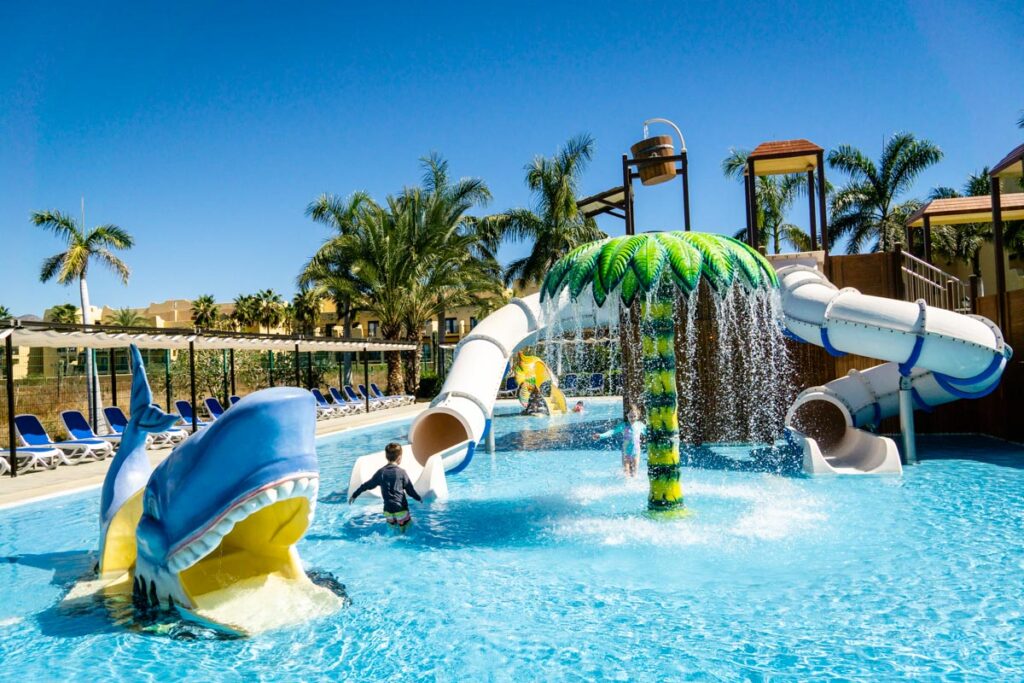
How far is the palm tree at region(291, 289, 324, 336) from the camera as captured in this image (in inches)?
2132

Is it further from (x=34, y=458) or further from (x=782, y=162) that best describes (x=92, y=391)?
(x=782, y=162)

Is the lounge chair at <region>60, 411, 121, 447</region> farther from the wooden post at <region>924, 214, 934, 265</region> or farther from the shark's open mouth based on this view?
the wooden post at <region>924, 214, 934, 265</region>

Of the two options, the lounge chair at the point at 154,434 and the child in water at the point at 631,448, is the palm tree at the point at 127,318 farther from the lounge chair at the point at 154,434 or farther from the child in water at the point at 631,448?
the child in water at the point at 631,448

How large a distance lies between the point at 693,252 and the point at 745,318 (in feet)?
25.1

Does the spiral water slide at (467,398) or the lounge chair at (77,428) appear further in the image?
the lounge chair at (77,428)

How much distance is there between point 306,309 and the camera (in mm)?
54812

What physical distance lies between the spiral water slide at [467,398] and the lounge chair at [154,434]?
7.16 metres

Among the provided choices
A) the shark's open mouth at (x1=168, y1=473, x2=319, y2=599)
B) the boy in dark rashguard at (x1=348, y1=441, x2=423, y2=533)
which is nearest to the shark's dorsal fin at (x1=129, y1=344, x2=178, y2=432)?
the shark's open mouth at (x1=168, y1=473, x2=319, y2=599)

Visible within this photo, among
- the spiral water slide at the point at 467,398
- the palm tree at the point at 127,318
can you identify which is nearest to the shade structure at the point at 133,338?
the spiral water slide at the point at 467,398

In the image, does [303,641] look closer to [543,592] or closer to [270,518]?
[270,518]

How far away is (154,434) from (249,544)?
1264 centimetres

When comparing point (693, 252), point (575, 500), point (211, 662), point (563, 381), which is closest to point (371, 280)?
point (563, 381)

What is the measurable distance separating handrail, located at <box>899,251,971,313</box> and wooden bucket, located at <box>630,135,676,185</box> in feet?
15.7

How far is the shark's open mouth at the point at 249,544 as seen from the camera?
4.71 meters
